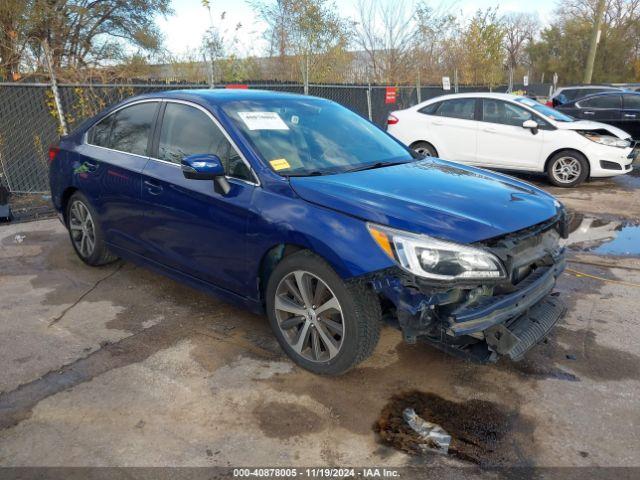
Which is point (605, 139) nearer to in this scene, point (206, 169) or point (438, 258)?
point (438, 258)

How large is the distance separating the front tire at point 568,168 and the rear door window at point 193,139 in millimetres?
7337

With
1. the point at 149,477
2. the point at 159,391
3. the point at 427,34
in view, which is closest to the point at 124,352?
the point at 159,391

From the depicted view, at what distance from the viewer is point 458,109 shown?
9.79 metres

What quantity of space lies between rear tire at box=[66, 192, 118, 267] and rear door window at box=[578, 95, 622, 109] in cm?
1296

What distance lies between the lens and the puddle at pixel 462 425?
2.53 m

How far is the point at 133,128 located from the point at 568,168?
759 cm

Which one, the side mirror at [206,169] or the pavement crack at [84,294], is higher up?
the side mirror at [206,169]

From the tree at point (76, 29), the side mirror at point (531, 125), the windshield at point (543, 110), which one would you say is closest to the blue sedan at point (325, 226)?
the side mirror at point (531, 125)

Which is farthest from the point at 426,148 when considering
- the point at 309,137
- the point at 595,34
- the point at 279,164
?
the point at 595,34

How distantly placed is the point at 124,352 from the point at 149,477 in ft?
4.29

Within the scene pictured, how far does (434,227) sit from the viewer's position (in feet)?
9.06

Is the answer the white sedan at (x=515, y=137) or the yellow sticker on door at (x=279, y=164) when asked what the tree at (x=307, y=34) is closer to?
the white sedan at (x=515, y=137)

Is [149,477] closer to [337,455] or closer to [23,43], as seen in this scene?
[337,455]

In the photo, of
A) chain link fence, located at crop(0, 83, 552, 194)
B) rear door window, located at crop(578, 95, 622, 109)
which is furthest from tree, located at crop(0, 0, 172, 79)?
rear door window, located at crop(578, 95, 622, 109)
